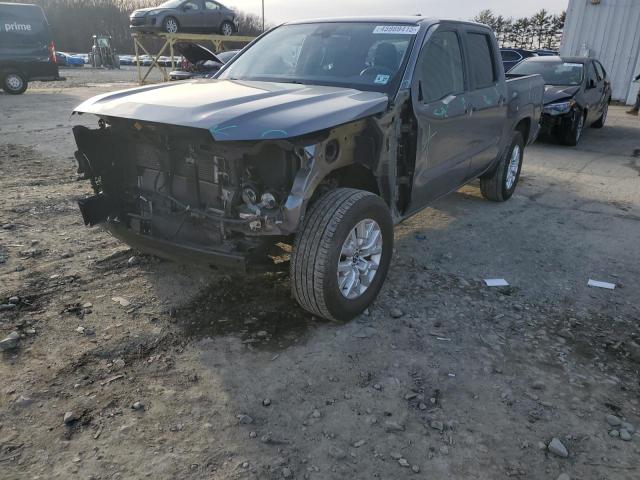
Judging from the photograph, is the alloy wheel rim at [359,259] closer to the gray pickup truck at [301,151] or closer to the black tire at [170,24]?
the gray pickup truck at [301,151]

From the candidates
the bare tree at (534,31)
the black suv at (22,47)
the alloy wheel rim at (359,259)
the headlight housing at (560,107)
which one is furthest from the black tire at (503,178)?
the bare tree at (534,31)

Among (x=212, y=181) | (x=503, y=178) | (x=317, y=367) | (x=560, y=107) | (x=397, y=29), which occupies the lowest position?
(x=317, y=367)

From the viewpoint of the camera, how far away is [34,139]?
9023mm

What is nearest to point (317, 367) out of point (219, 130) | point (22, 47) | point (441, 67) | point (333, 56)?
point (219, 130)

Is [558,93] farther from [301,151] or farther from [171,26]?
[171,26]

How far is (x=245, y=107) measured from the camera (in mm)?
2900

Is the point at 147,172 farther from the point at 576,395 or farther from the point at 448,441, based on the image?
the point at 576,395

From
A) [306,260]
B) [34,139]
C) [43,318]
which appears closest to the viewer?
[306,260]

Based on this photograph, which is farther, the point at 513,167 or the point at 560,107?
the point at 560,107

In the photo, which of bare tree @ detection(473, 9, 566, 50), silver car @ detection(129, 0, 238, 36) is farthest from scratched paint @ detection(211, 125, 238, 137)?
bare tree @ detection(473, 9, 566, 50)

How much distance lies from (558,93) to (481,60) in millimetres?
6098

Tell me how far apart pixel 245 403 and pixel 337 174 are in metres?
1.62

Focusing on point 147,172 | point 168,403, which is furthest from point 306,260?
point 147,172

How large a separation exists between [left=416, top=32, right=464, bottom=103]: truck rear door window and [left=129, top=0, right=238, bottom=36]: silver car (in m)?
16.2
